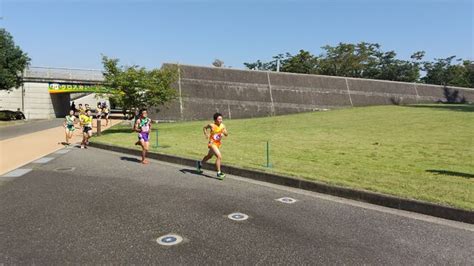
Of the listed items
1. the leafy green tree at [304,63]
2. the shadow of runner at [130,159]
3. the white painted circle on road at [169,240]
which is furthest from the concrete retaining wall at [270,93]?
the leafy green tree at [304,63]

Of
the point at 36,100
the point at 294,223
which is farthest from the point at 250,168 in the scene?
the point at 36,100

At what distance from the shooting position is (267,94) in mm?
31297

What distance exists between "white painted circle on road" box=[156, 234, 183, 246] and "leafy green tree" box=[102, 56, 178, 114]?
1634cm

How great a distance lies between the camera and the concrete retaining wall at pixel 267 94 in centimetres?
2923

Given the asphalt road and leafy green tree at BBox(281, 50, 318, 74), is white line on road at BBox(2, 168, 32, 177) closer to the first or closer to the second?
→ the asphalt road

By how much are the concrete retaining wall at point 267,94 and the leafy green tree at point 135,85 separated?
6317 mm

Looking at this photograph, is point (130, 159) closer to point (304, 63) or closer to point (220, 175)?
point (220, 175)

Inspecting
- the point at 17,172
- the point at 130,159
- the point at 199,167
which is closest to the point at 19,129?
the point at 130,159

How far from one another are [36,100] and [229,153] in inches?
1756

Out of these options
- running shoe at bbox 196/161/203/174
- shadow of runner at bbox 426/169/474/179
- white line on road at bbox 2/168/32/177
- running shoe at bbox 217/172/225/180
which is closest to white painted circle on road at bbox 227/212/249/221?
running shoe at bbox 217/172/225/180

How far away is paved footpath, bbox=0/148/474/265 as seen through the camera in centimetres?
426

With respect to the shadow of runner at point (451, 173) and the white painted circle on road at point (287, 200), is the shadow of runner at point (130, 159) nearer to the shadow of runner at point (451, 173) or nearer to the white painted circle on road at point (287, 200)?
the white painted circle on road at point (287, 200)

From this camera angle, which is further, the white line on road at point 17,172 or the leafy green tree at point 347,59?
the leafy green tree at point 347,59

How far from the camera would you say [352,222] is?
5578 mm
